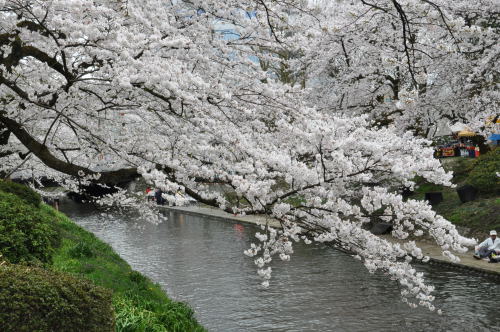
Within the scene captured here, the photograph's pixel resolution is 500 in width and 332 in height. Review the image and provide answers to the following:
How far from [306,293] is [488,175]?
34.1 feet

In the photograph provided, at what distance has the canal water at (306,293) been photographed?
10.6 m

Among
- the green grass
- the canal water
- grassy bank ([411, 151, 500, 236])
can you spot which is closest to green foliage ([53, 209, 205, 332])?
the green grass

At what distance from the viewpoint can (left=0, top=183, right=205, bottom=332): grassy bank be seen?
19.6 feet

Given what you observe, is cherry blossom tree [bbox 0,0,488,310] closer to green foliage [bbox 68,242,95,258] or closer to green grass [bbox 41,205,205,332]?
green grass [bbox 41,205,205,332]

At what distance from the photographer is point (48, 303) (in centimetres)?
377

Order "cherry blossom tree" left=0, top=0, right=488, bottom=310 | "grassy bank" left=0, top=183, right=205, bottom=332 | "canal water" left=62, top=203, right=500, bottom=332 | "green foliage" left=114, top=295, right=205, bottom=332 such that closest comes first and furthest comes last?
"grassy bank" left=0, top=183, right=205, bottom=332
"cherry blossom tree" left=0, top=0, right=488, bottom=310
"green foliage" left=114, top=295, right=205, bottom=332
"canal water" left=62, top=203, right=500, bottom=332

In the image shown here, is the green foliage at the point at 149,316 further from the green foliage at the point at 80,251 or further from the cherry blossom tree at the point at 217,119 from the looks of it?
the green foliage at the point at 80,251

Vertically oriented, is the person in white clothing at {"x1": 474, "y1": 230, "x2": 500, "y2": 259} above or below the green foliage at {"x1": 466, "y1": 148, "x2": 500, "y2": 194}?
below

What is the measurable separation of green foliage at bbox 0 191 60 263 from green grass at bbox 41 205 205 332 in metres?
0.84

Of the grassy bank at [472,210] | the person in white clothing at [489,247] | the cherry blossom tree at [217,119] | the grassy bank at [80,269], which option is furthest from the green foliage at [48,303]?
the grassy bank at [472,210]

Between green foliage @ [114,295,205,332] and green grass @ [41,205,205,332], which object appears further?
green grass @ [41,205,205,332]

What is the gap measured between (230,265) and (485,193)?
34.2 ft

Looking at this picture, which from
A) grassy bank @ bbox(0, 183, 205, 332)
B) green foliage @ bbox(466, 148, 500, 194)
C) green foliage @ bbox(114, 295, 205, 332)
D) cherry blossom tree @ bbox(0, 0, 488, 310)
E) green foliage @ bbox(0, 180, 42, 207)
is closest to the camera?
grassy bank @ bbox(0, 183, 205, 332)

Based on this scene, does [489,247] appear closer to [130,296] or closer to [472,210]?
[472,210]
